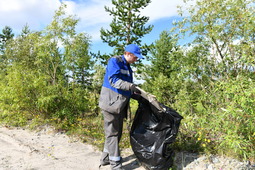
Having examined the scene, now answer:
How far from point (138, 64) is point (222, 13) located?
204 inches

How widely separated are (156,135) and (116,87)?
891mm

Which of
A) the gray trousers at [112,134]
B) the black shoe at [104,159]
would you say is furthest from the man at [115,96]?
the black shoe at [104,159]

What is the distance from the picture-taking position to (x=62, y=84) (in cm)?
566

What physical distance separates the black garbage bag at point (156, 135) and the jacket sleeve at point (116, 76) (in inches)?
14.0

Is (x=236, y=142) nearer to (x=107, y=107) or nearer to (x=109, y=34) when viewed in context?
(x=107, y=107)

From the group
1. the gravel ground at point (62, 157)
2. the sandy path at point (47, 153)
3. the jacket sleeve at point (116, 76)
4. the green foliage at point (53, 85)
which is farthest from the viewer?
the green foliage at point (53, 85)

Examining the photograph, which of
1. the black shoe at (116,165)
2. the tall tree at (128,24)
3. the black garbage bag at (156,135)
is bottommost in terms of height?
the black shoe at (116,165)

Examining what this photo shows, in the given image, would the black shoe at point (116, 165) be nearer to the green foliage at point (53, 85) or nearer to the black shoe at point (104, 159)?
the black shoe at point (104, 159)

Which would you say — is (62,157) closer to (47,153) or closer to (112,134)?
(47,153)

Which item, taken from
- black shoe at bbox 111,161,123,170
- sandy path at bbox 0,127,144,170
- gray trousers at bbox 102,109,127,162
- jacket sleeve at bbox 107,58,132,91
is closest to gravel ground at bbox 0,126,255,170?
sandy path at bbox 0,127,144,170

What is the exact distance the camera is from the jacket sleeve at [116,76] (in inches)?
111

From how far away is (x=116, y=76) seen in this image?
2.92 m

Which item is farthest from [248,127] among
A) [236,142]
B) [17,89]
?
[17,89]

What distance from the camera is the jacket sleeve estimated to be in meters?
2.81
